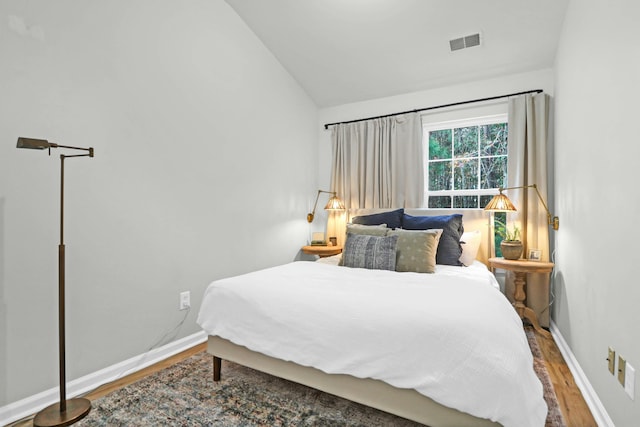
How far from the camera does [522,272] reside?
2.94 metres

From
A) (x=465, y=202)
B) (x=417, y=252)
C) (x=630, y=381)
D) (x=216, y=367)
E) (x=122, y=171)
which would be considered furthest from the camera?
(x=465, y=202)

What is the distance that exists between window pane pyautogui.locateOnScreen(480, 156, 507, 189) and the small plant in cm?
40

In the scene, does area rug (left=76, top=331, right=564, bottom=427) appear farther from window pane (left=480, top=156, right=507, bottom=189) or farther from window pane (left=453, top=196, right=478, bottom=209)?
window pane (left=480, top=156, right=507, bottom=189)

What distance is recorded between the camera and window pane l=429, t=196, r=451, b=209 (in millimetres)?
3693

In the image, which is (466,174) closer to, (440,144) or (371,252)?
(440,144)

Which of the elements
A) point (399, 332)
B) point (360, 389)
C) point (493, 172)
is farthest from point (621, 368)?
point (493, 172)

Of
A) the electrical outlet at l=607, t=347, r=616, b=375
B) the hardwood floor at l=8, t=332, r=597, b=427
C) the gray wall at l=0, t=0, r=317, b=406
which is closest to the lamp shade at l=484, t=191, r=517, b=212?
the hardwood floor at l=8, t=332, r=597, b=427

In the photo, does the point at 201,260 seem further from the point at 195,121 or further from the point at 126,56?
the point at 126,56

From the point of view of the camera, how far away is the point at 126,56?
7.34 ft

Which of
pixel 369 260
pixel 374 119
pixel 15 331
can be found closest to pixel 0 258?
pixel 15 331

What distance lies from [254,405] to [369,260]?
4.18 ft

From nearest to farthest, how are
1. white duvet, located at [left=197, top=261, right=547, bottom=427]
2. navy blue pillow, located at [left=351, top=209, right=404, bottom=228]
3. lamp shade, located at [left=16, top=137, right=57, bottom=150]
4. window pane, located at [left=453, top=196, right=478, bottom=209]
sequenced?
1. white duvet, located at [left=197, top=261, right=547, bottom=427]
2. lamp shade, located at [left=16, top=137, right=57, bottom=150]
3. navy blue pillow, located at [left=351, top=209, right=404, bottom=228]
4. window pane, located at [left=453, top=196, right=478, bottom=209]

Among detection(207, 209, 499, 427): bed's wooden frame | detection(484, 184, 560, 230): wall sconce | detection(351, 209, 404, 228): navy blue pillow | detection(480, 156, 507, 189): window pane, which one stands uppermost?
detection(480, 156, 507, 189): window pane

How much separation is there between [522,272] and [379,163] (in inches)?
72.3
